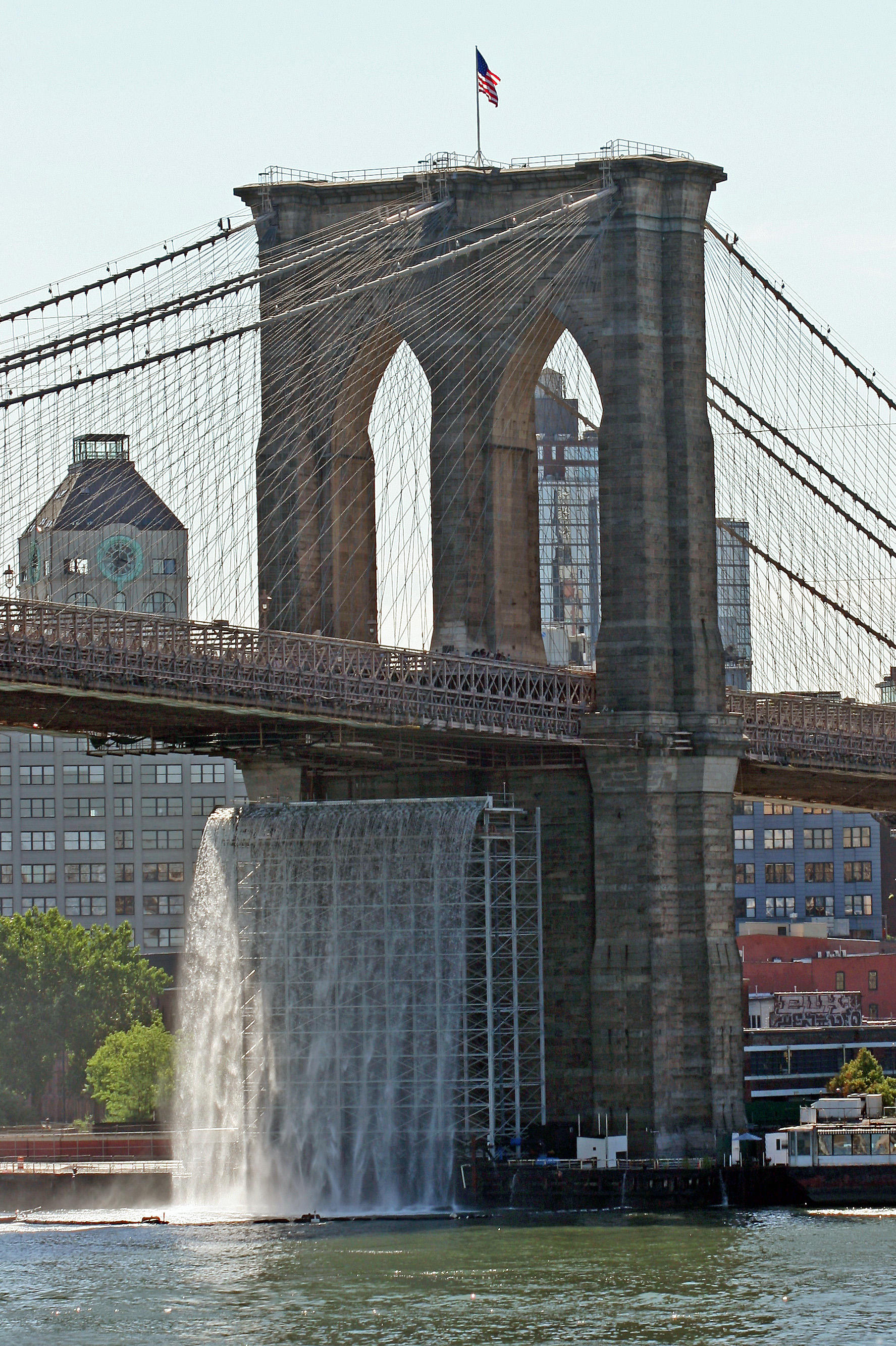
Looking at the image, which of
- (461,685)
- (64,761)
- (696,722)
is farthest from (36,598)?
(64,761)

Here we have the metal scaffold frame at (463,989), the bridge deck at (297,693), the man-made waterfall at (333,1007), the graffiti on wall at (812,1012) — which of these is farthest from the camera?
the graffiti on wall at (812,1012)

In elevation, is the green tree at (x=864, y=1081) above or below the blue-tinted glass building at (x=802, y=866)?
below

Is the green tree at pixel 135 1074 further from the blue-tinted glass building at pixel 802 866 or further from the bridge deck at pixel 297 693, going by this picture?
the blue-tinted glass building at pixel 802 866

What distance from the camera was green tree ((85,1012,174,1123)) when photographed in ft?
388

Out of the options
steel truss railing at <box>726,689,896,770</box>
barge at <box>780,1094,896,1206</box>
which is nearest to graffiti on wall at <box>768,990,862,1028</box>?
steel truss railing at <box>726,689,896,770</box>

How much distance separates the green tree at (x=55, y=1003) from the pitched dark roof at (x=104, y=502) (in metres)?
19.9

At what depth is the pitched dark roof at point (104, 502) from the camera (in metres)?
86.6

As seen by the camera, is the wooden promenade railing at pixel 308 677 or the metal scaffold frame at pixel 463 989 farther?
the metal scaffold frame at pixel 463 989

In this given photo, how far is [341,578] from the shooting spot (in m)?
96.2

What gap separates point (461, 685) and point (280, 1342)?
1085 inches

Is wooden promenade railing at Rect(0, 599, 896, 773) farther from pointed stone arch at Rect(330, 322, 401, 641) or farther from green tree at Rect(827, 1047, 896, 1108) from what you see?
green tree at Rect(827, 1047, 896, 1108)

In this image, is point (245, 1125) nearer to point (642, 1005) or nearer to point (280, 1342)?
point (642, 1005)

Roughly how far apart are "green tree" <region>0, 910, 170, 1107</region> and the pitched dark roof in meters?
19.9

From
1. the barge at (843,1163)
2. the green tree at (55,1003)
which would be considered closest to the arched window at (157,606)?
the green tree at (55,1003)
